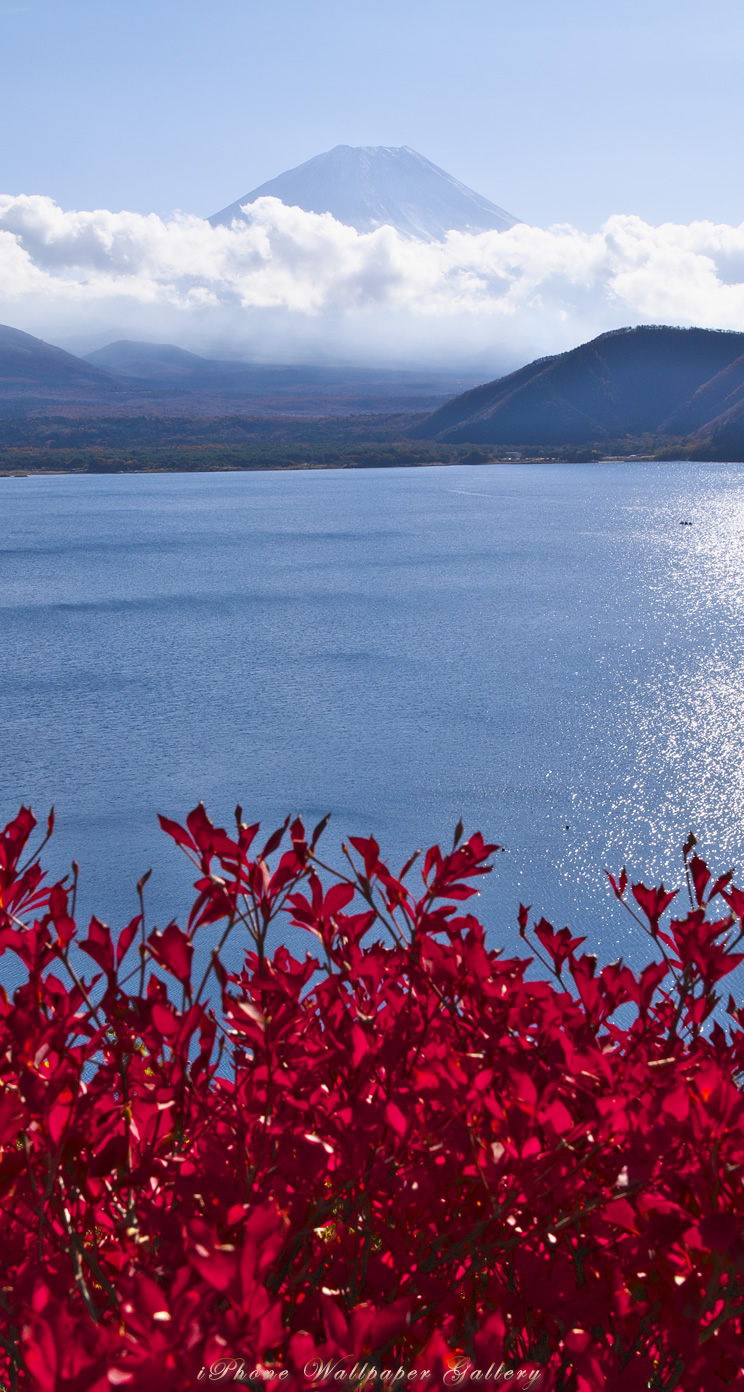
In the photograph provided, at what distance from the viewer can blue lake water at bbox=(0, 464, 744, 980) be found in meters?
5.79

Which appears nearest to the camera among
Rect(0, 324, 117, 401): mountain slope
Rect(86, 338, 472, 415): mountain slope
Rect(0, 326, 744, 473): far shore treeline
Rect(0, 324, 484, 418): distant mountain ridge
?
Rect(0, 326, 744, 473): far shore treeline

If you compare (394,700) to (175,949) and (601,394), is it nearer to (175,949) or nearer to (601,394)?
(175,949)

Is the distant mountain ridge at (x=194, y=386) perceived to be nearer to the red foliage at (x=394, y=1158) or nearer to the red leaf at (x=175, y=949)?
the red foliage at (x=394, y=1158)

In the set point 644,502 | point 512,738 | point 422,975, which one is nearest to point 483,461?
point 644,502

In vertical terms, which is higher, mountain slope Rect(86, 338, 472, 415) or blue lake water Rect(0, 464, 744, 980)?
mountain slope Rect(86, 338, 472, 415)

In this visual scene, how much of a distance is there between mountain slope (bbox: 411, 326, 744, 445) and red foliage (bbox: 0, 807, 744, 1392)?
67.8 metres

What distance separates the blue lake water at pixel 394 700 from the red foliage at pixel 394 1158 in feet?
11.0

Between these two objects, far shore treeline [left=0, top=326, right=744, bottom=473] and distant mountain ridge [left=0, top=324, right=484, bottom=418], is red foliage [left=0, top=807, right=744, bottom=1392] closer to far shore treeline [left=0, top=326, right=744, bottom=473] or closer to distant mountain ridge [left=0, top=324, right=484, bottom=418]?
far shore treeline [left=0, top=326, right=744, bottom=473]

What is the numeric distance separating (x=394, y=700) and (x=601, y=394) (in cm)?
6911

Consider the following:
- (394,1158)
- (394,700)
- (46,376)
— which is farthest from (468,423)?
(394,1158)

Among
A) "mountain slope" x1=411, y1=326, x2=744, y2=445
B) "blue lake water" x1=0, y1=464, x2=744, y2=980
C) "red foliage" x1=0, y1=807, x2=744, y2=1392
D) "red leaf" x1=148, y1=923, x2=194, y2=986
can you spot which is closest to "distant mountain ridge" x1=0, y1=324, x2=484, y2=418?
"mountain slope" x1=411, y1=326, x2=744, y2=445

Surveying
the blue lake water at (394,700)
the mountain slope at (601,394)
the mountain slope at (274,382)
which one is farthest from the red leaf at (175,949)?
the mountain slope at (274,382)

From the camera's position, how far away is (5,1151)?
1259mm

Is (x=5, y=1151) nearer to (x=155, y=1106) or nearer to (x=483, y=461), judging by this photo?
(x=155, y=1106)
